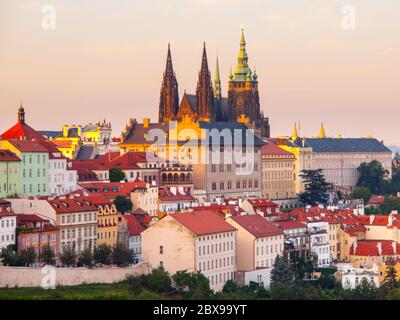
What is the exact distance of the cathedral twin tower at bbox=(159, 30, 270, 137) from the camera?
129 meters

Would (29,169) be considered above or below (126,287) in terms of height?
above

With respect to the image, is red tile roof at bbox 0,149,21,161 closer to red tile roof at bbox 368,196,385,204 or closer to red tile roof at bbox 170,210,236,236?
red tile roof at bbox 170,210,236,236

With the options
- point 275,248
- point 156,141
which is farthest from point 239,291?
point 156,141

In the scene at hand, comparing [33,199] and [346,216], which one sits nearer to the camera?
[33,199]

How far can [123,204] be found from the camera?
253 ft

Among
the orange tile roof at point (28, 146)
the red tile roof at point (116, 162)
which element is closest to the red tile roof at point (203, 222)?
the orange tile roof at point (28, 146)

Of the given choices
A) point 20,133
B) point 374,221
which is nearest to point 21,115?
point 20,133

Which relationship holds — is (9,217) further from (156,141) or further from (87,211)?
(156,141)

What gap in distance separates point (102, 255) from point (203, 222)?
4.64m

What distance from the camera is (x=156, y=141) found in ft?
378

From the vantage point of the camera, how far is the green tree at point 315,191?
109875mm

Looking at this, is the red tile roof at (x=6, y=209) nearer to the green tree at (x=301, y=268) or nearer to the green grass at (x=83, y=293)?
the green grass at (x=83, y=293)

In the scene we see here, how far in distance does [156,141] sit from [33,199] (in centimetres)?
4957

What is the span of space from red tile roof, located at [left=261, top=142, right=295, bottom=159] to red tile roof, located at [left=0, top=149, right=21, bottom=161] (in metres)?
43.3
